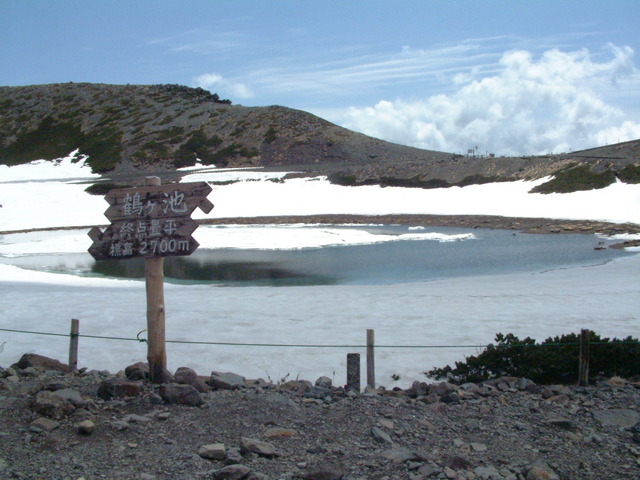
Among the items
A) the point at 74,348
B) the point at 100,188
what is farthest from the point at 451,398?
the point at 100,188

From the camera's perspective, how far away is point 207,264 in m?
25.1

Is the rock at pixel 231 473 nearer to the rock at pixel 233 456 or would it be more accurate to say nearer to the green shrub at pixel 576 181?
the rock at pixel 233 456

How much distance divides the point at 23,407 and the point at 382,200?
4583cm

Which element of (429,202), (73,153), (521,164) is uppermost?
(73,153)

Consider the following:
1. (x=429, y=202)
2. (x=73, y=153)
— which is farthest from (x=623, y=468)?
(x=73, y=153)

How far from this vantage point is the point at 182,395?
648 centimetres

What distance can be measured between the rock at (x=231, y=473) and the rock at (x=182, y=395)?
159 cm

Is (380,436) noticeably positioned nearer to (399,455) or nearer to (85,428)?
(399,455)

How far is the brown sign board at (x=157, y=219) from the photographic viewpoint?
7105 millimetres

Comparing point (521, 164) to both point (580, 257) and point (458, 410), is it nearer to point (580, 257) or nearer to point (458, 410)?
point (580, 257)

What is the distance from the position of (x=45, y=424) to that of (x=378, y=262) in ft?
63.6

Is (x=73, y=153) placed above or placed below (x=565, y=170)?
above

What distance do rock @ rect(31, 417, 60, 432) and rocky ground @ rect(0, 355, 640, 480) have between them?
11 millimetres

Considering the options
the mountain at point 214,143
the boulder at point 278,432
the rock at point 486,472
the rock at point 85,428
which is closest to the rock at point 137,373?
the rock at point 85,428
